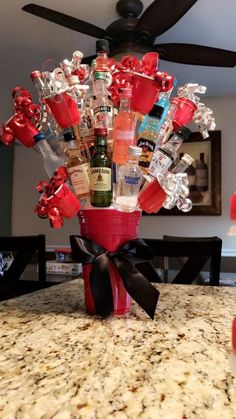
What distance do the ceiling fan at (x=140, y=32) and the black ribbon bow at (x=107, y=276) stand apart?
124cm

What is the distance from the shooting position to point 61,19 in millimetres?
1543

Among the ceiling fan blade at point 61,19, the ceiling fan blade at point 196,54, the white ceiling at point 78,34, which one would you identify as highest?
the white ceiling at point 78,34

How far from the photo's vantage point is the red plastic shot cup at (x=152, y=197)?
62cm

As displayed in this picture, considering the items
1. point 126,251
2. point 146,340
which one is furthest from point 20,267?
point 146,340

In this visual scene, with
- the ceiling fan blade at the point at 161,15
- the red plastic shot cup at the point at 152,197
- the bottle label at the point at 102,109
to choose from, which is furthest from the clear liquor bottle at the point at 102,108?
the ceiling fan blade at the point at 161,15

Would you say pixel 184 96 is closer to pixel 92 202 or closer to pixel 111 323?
pixel 92 202

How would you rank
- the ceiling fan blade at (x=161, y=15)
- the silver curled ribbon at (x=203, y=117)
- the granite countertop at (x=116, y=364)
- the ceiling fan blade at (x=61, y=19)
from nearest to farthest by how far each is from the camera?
the granite countertop at (x=116, y=364) < the silver curled ribbon at (x=203, y=117) < the ceiling fan blade at (x=161, y=15) < the ceiling fan blade at (x=61, y=19)

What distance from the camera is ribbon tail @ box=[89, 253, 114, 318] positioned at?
594 millimetres

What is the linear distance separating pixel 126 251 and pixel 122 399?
322 mm

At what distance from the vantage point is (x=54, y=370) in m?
0.41

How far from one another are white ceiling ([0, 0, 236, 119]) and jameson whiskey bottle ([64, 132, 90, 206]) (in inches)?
50.5

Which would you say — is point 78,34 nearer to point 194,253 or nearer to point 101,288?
point 194,253

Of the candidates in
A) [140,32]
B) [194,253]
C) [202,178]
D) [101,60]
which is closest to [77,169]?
[101,60]

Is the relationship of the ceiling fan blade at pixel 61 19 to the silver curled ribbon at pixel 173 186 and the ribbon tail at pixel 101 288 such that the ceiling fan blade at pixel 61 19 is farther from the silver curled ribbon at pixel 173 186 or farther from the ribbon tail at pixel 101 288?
the ribbon tail at pixel 101 288
